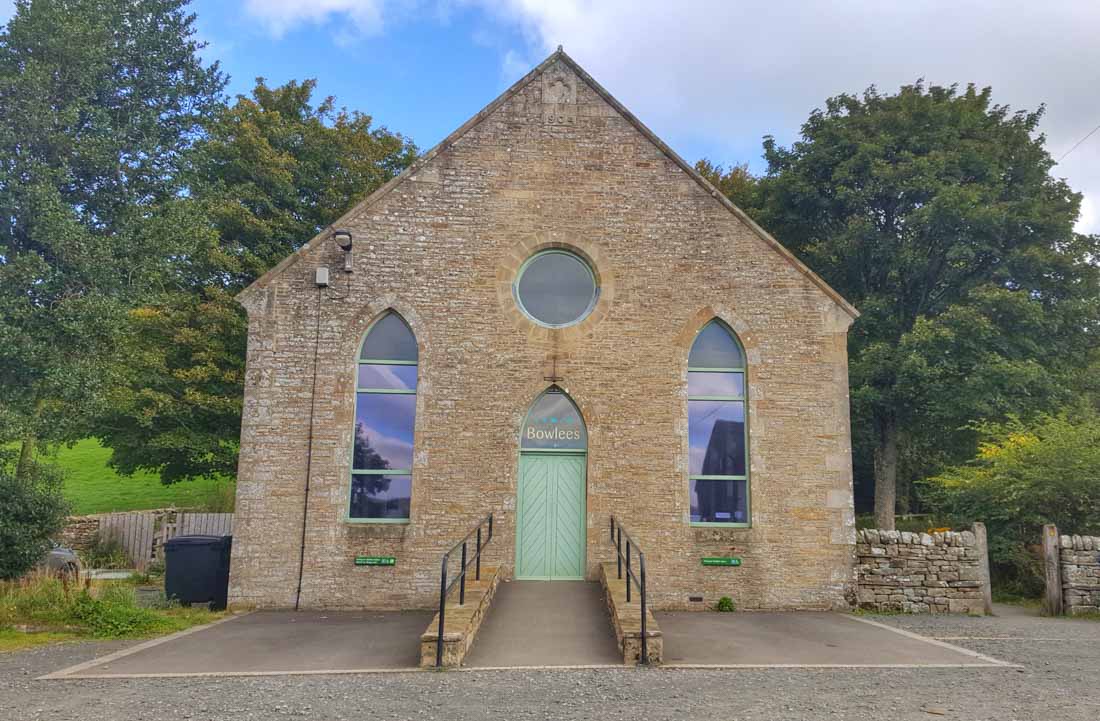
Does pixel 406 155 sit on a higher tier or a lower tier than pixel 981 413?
higher

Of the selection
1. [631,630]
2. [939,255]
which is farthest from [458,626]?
[939,255]

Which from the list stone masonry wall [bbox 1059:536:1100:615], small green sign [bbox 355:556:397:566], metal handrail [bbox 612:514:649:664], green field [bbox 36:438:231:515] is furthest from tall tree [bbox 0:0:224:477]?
stone masonry wall [bbox 1059:536:1100:615]

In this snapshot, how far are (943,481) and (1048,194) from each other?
9941mm

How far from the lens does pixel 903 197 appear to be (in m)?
20.7

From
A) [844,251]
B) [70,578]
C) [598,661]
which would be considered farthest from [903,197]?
[70,578]

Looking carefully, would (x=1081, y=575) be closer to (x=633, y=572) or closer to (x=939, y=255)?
(x=633, y=572)

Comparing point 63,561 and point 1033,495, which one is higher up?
point 1033,495

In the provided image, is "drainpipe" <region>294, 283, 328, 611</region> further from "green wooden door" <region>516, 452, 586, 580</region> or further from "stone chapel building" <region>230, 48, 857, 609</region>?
"green wooden door" <region>516, 452, 586, 580</region>

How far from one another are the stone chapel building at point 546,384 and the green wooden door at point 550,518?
3 centimetres

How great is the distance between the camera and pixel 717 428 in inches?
472

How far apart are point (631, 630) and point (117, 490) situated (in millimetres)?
30360

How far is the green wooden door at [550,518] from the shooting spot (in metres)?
11.4

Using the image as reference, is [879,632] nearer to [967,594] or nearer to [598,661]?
[967,594]

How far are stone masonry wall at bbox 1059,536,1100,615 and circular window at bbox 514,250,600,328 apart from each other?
9034 mm
